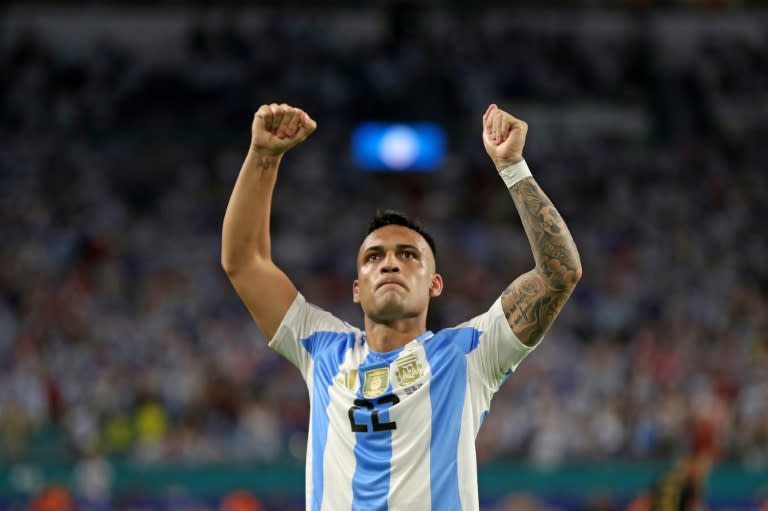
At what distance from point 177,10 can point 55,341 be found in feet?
31.3

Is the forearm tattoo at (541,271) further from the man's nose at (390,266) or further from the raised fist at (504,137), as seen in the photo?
the man's nose at (390,266)

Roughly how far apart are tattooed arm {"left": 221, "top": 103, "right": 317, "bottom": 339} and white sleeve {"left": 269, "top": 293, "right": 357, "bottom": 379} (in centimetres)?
3

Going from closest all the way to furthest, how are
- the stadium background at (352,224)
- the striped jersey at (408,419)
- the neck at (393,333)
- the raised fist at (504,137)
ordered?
the striped jersey at (408,419) → the raised fist at (504,137) → the neck at (393,333) → the stadium background at (352,224)

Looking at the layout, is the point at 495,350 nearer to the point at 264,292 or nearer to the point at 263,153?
the point at 264,292

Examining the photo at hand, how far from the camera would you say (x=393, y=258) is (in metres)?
4.05

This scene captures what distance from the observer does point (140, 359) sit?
13234 millimetres

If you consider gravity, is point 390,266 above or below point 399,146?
below

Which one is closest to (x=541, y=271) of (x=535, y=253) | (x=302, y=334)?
(x=535, y=253)

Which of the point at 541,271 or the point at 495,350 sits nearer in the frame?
the point at 541,271

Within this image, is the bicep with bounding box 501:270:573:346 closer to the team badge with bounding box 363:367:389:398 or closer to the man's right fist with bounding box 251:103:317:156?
the team badge with bounding box 363:367:389:398

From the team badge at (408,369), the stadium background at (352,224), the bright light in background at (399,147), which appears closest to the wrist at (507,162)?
the team badge at (408,369)

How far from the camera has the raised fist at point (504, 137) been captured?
382 cm

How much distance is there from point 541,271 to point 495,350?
34 centimetres

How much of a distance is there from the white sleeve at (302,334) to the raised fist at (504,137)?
0.93 metres
